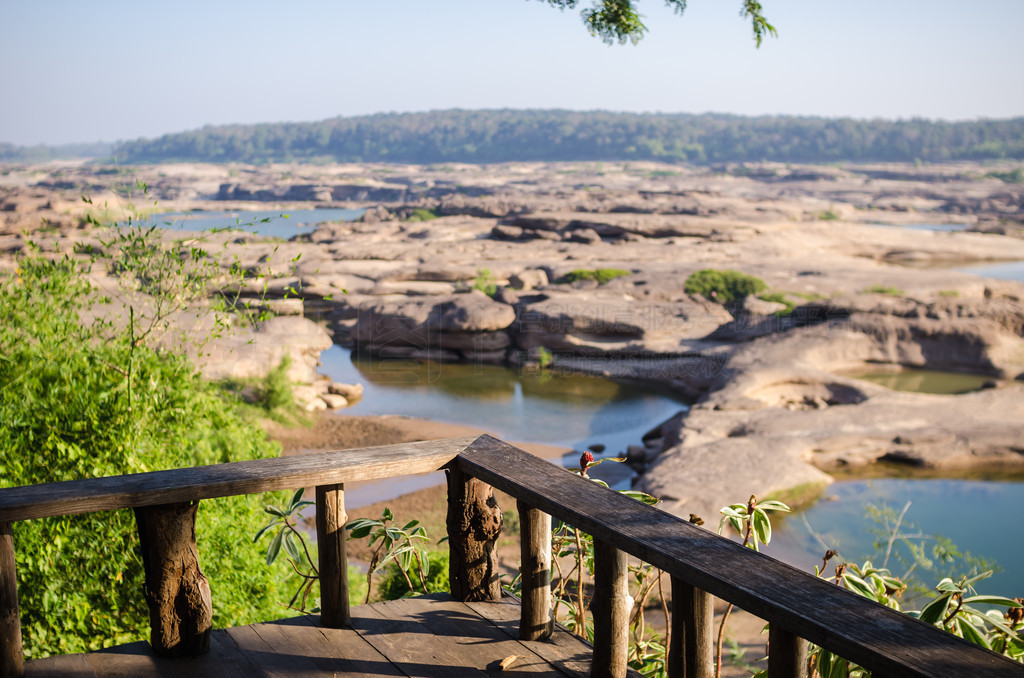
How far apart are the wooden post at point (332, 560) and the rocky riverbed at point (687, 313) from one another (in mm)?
2978

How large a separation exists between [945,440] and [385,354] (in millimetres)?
12664

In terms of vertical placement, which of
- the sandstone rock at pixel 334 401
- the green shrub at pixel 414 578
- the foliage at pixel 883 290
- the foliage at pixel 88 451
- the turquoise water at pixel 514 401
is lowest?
the turquoise water at pixel 514 401

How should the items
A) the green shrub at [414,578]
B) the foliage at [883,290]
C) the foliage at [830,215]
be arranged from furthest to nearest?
→ 1. the foliage at [830,215]
2. the foliage at [883,290]
3. the green shrub at [414,578]

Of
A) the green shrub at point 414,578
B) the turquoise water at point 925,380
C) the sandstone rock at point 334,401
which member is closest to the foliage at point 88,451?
the green shrub at point 414,578

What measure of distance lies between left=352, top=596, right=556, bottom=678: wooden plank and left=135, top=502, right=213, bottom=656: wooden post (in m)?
0.50

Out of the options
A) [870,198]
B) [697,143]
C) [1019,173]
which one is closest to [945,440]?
[870,198]

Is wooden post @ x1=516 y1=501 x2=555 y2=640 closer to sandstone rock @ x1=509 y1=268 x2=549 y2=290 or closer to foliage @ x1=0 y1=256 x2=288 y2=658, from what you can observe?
foliage @ x1=0 y1=256 x2=288 y2=658

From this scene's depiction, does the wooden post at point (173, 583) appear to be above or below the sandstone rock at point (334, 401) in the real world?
above

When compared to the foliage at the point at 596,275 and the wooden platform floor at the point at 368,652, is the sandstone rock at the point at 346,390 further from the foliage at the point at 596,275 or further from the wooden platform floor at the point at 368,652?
the wooden platform floor at the point at 368,652

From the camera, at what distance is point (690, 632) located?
2018mm

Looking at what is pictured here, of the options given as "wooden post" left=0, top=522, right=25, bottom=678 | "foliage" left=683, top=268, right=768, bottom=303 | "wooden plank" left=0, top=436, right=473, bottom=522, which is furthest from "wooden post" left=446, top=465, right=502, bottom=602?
"foliage" left=683, top=268, right=768, bottom=303

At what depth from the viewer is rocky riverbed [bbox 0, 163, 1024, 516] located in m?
11.6

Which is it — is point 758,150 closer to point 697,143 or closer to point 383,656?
point 697,143

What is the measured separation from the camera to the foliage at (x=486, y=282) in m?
A: 22.7
